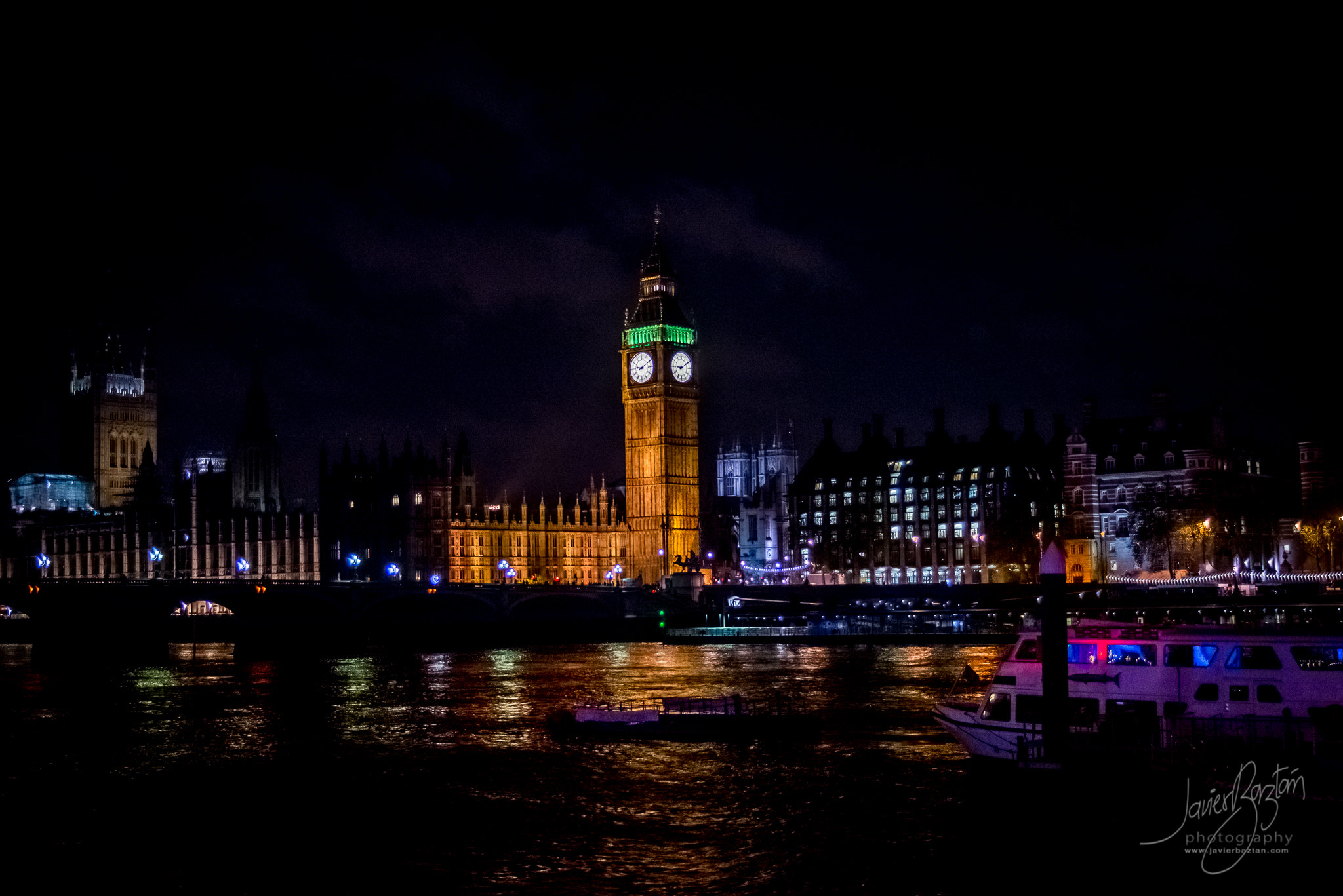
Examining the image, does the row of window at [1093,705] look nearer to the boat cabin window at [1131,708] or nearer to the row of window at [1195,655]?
the boat cabin window at [1131,708]

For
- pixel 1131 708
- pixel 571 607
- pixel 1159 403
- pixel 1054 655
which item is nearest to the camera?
pixel 1054 655

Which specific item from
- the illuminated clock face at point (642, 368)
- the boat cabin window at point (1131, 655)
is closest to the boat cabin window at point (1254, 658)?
the boat cabin window at point (1131, 655)

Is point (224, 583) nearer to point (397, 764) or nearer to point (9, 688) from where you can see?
point (9, 688)

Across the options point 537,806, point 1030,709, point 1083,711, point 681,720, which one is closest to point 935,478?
point 681,720

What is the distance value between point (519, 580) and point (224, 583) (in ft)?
118

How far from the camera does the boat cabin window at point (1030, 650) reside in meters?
34.7

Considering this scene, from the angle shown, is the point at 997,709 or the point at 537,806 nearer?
the point at 997,709

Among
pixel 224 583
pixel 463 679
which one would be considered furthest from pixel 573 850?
pixel 224 583

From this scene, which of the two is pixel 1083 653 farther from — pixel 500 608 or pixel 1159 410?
pixel 1159 410

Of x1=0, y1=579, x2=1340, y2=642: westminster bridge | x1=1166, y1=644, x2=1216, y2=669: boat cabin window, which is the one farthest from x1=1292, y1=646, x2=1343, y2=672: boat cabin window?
x1=0, y1=579, x2=1340, y2=642: westminster bridge

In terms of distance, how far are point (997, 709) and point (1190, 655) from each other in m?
4.14

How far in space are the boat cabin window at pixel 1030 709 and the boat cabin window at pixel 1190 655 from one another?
2.71 m

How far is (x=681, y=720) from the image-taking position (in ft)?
149

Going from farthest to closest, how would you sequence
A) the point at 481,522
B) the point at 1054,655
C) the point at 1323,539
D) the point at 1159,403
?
the point at 481,522, the point at 1159,403, the point at 1323,539, the point at 1054,655
